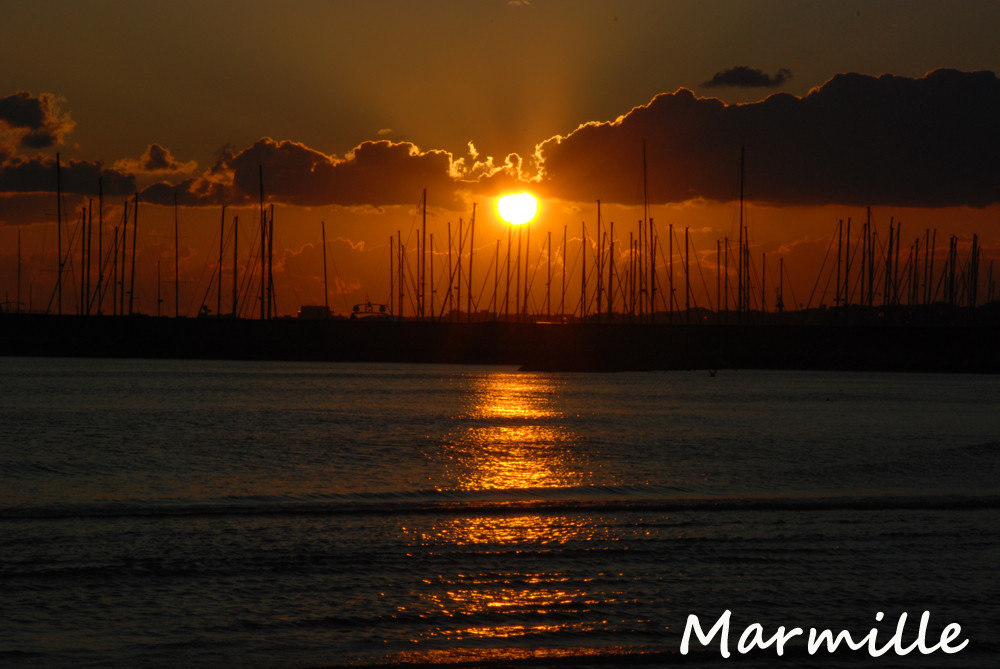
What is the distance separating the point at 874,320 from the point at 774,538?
132 meters

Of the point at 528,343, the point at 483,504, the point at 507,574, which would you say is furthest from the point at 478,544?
the point at 528,343

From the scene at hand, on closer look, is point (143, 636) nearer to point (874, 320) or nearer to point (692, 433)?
point (692, 433)

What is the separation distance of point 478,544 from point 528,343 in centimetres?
12236

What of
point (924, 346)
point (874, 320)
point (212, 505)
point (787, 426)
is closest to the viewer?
point (212, 505)

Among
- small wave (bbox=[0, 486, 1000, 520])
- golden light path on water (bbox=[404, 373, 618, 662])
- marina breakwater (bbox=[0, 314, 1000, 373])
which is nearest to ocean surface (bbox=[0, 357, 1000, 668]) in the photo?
golden light path on water (bbox=[404, 373, 618, 662])

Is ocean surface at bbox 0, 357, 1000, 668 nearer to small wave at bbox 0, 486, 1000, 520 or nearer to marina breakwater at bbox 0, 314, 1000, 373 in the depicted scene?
small wave at bbox 0, 486, 1000, 520

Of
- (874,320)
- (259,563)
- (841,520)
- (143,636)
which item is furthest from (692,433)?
(874,320)

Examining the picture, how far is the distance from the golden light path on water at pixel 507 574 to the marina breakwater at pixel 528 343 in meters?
96.1

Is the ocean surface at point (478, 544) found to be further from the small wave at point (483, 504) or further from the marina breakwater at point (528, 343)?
the marina breakwater at point (528, 343)

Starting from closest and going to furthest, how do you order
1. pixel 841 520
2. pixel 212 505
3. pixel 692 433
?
pixel 841 520
pixel 212 505
pixel 692 433

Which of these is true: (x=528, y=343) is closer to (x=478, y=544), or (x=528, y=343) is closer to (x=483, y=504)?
(x=483, y=504)

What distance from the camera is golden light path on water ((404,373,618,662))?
1255cm

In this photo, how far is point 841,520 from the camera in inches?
862

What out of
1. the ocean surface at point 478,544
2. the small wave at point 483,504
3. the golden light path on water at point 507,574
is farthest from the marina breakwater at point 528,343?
the small wave at point 483,504
